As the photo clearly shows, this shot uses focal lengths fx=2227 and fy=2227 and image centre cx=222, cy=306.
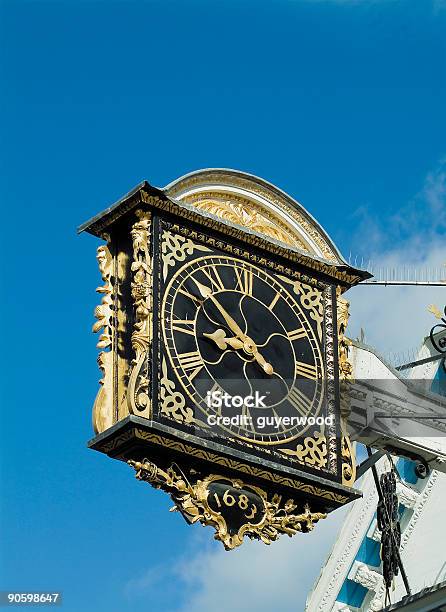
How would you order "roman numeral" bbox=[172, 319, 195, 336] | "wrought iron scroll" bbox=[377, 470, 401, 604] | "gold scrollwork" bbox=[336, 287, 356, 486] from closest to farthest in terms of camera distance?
"roman numeral" bbox=[172, 319, 195, 336], "gold scrollwork" bbox=[336, 287, 356, 486], "wrought iron scroll" bbox=[377, 470, 401, 604]

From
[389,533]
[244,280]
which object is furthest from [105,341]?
[389,533]

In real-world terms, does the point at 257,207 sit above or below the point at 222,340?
above

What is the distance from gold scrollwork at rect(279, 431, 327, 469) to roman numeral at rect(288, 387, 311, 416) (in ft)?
0.58

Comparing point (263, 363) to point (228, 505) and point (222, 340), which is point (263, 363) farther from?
point (228, 505)

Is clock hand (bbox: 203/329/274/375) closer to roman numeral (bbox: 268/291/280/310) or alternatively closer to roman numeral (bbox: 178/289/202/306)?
roman numeral (bbox: 178/289/202/306)

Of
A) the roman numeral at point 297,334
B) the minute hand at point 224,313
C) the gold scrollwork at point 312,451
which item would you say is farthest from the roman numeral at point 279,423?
the roman numeral at point 297,334

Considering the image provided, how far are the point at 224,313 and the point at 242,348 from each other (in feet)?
0.89

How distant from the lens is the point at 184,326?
1488 centimetres

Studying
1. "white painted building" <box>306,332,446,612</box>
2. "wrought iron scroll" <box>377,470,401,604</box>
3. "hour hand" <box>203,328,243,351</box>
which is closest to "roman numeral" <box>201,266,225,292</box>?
"hour hand" <box>203,328,243,351</box>

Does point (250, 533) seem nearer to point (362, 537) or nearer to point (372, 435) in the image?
point (372, 435)

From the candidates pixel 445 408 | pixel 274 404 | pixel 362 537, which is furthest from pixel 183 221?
pixel 362 537

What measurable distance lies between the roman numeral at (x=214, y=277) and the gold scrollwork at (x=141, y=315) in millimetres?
523

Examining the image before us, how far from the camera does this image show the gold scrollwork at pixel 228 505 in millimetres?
14328

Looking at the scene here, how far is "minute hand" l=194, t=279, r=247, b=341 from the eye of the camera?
49.6 ft
